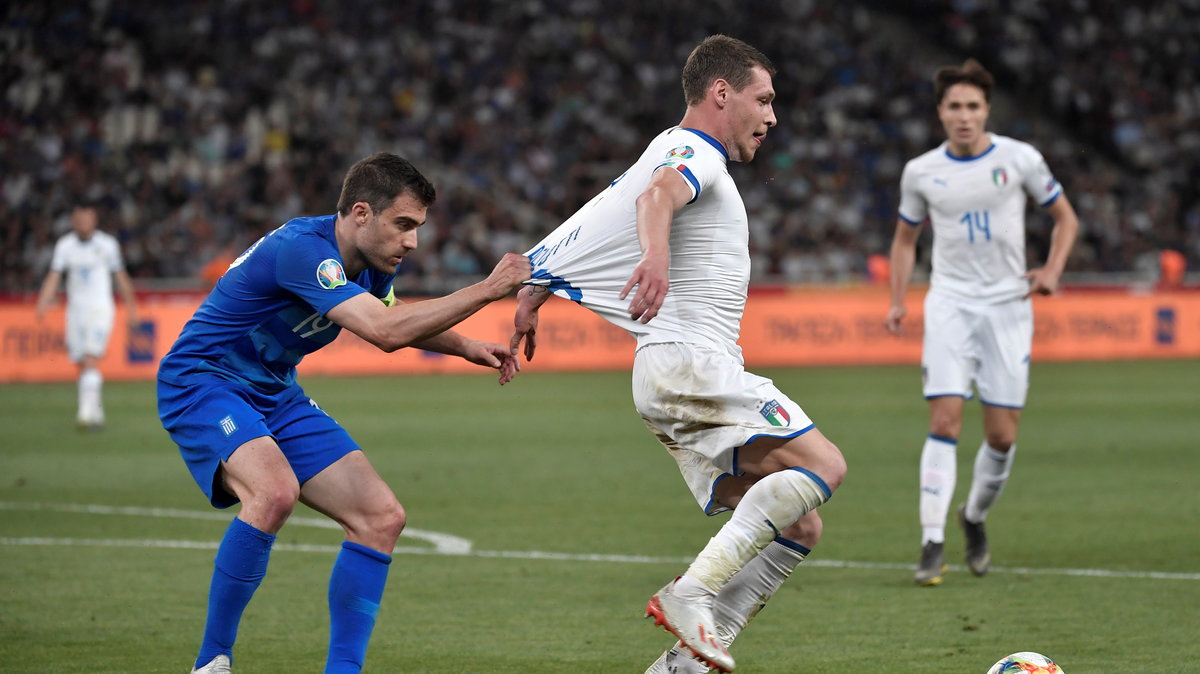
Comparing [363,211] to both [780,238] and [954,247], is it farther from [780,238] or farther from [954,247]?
[780,238]

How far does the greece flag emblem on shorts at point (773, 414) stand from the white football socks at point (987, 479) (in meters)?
3.47

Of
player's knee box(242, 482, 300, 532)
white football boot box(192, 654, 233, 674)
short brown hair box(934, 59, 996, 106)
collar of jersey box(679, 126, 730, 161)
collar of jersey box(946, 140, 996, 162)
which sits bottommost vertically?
white football boot box(192, 654, 233, 674)

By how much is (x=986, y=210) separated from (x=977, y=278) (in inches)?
14.8

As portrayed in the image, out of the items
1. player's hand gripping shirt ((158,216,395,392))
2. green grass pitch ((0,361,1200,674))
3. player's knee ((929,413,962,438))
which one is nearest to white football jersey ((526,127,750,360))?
player's hand gripping shirt ((158,216,395,392))

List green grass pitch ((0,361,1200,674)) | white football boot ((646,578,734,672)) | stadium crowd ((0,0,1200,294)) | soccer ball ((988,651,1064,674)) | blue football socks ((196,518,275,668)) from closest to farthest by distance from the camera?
1. white football boot ((646,578,734,672))
2. soccer ball ((988,651,1064,674))
3. blue football socks ((196,518,275,668))
4. green grass pitch ((0,361,1200,674))
5. stadium crowd ((0,0,1200,294))

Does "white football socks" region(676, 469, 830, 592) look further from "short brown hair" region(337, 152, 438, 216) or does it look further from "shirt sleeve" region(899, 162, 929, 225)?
"shirt sleeve" region(899, 162, 929, 225)

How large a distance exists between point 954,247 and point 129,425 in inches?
436

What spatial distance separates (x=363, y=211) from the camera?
5492 mm

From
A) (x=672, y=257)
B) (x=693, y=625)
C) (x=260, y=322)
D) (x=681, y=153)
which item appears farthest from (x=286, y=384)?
(x=693, y=625)

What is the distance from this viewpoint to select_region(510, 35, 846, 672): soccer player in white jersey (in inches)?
203

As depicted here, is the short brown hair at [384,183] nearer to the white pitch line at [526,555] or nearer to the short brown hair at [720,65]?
the short brown hair at [720,65]

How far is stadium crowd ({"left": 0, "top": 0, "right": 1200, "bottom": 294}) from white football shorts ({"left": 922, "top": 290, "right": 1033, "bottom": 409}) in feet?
54.8

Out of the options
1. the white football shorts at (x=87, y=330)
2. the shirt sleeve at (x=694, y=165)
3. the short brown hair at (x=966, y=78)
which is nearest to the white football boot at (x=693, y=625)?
the shirt sleeve at (x=694, y=165)

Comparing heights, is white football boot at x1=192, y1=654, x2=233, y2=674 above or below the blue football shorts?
below
